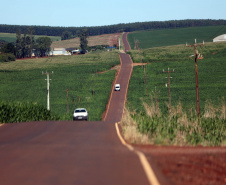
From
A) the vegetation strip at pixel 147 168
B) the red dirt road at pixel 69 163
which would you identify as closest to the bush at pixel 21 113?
the red dirt road at pixel 69 163

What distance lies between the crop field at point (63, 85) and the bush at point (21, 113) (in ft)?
77.3

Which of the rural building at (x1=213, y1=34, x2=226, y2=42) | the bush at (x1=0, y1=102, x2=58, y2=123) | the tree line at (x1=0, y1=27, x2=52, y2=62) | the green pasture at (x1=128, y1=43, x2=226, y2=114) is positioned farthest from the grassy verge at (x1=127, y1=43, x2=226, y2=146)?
the tree line at (x1=0, y1=27, x2=52, y2=62)

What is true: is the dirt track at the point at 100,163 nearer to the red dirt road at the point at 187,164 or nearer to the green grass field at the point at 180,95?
the red dirt road at the point at 187,164

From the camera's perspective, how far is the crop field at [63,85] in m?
78.2

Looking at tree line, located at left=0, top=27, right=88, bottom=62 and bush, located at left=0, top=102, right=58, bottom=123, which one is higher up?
tree line, located at left=0, top=27, right=88, bottom=62

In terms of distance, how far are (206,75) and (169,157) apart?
87.0 m

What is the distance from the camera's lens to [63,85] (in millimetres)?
96250

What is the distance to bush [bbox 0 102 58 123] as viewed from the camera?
3284 cm

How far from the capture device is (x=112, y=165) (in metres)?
11.5

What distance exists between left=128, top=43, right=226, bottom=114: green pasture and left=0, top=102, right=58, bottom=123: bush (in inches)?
1142

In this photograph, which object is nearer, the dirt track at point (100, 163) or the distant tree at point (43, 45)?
the dirt track at point (100, 163)

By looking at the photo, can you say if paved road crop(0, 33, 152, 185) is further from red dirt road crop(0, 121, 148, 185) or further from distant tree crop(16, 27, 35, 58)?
distant tree crop(16, 27, 35, 58)

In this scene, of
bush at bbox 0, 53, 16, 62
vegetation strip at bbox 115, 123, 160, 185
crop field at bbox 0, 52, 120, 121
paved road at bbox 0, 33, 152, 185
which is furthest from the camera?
bush at bbox 0, 53, 16, 62

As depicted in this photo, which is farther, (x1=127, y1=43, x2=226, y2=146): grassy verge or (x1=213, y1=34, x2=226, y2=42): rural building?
(x1=213, y1=34, x2=226, y2=42): rural building
